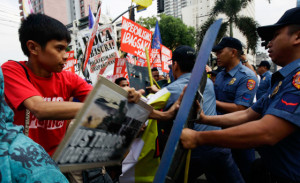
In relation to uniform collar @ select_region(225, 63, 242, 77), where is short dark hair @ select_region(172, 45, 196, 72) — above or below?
above

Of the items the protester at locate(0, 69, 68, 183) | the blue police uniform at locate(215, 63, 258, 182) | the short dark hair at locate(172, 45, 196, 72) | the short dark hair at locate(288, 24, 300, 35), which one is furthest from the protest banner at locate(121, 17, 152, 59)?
the protester at locate(0, 69, 68, 183)

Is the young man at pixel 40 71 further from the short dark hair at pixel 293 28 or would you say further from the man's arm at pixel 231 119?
the short dark hair at pixel 293 28

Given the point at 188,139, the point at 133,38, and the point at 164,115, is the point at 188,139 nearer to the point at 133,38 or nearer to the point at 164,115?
the point at 164,115

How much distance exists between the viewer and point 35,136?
4.88ft

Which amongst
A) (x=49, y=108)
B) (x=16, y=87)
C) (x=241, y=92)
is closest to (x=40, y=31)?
(x=16, y=87)

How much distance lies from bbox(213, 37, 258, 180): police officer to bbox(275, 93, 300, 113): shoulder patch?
4.97ft

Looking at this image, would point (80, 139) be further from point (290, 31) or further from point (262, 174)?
point (262, 174)

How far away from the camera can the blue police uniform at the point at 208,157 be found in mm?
1935

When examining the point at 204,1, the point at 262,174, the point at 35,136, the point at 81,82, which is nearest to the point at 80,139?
the point at 35,136

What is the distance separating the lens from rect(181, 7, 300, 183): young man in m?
1.16

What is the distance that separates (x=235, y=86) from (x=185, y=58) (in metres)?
1.21

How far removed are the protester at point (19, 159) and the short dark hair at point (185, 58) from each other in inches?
62.8

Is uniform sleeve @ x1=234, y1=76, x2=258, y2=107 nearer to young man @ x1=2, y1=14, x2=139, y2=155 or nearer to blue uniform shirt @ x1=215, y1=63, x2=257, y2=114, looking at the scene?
blue uniform shirt @ x1=215, y1=63, x2=257, y2=114

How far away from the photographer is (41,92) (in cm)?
155
